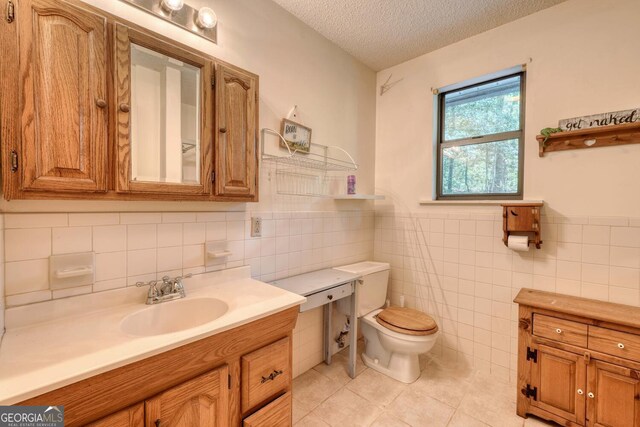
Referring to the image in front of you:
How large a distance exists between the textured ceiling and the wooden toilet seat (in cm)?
213

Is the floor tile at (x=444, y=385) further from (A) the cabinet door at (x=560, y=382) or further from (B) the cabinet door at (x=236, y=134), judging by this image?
(B) the cabinet door at (x=236, y=134)

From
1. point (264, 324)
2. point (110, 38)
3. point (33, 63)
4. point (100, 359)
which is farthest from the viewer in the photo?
point (264, 324)

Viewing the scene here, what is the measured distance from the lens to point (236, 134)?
1.46 m

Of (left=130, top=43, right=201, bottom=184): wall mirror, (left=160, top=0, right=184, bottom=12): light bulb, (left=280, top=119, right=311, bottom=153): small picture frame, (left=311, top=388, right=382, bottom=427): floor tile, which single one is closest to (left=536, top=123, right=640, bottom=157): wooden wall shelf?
(left=280, top=119, right=311, bottom=153): small picture frame

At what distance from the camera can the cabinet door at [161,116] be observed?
1096 mm

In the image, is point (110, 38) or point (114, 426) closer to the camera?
point (114, 426)

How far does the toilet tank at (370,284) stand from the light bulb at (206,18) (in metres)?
1.78

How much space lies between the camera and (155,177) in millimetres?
1220

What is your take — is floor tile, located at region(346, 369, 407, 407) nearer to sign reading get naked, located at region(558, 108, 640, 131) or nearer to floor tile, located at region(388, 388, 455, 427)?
floor tile, located at region(388, 388, 455, 427)

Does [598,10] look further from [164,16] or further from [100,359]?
[100,359]

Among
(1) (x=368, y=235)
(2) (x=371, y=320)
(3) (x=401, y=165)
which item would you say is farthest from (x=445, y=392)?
(3) (x=401, y=165)

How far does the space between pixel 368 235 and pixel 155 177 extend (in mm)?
1909

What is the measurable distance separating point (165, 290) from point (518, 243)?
2110 mm

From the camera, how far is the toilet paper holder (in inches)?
71.1
